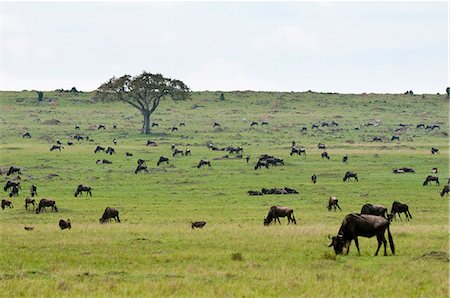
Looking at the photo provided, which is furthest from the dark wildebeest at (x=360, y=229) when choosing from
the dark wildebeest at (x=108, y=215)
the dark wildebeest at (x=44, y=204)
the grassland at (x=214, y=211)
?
the dark wildebeest at (x=44, y=204)

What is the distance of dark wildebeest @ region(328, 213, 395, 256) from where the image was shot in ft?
72.7

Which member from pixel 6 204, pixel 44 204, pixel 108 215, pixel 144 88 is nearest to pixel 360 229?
pixel 108 215

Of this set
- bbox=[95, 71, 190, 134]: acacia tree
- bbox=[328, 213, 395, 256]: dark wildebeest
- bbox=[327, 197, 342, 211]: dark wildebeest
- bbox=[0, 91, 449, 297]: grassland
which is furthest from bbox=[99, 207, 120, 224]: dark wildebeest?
bbox=[95, 71, 190, 134]: acacia tree

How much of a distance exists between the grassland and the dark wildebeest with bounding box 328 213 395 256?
43 cm

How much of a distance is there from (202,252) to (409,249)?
6149 mm

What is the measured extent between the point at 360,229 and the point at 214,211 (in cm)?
1797

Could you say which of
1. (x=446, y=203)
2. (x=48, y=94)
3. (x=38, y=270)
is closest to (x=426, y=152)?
(x=446, y=203)

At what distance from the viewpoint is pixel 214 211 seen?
131 ft

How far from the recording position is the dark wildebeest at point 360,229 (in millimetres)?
22156

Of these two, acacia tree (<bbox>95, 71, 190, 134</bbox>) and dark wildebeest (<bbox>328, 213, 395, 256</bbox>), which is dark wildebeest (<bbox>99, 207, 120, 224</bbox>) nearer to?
dark wildebeest (<bbox>328, 213, 395, 256</bbox>)

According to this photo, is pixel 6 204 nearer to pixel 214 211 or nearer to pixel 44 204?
pixel 44 204

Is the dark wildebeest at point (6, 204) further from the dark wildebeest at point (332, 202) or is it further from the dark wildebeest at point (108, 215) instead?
the dark wildebeest at point (332, 202)

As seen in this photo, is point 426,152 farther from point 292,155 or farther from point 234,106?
point 234,106

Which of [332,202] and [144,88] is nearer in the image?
[332,202]
